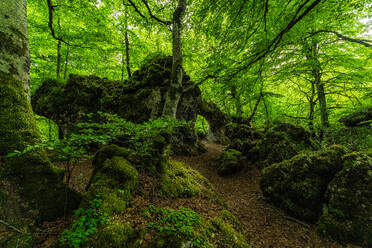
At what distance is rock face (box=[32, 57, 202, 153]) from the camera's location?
6.45 metres

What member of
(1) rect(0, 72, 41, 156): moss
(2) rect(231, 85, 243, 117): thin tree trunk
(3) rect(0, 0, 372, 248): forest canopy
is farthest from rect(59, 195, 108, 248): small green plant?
(2) rect(231, 85, 243, 117): thin tree trunk

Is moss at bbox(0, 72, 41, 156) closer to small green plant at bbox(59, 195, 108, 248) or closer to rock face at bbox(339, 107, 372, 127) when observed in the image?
small green plant at bbox(59, 195, 108, 248)

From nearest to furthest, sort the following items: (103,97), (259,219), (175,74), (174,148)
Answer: (259,219), (175,74), (103,97), (174,148)

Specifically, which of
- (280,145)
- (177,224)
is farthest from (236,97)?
(177,224)

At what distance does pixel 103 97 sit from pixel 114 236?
271 inches

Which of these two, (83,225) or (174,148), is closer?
(83,225)

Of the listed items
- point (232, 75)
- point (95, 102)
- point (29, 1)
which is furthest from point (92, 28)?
point (232, 75)

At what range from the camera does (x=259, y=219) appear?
387 centimetres

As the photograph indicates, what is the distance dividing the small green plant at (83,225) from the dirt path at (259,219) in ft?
10.6

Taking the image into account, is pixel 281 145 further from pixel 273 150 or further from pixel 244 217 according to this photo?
pixel 244 217

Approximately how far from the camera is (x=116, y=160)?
280 centimetres

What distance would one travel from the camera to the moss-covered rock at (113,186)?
198cm

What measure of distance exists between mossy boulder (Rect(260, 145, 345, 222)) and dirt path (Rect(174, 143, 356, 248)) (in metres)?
0.33

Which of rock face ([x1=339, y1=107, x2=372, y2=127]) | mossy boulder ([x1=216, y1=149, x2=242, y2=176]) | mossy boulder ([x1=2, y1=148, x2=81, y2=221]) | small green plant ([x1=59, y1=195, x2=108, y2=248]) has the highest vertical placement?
rock face ([x1=339, y1=107, x2=372, y2=127])
